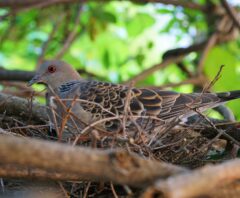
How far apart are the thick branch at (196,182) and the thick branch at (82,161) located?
0.38 feet

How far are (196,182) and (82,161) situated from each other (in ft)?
1.15

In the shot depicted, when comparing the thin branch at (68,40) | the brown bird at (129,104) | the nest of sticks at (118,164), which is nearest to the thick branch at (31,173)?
the nest of sticks at (118,164)

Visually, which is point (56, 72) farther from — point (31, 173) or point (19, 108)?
point (31, 173)

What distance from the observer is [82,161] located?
5.54ft

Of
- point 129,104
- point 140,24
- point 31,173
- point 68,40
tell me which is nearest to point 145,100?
A: point 129,104

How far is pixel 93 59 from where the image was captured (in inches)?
287

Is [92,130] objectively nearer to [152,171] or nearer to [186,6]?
[152,171]

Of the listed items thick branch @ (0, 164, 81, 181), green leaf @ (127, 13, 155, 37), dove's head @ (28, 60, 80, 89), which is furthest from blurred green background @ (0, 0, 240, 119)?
thick branch @ (0, 164, 81, 181)

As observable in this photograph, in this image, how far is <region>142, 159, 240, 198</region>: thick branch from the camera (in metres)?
1.60

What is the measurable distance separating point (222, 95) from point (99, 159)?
2.09m

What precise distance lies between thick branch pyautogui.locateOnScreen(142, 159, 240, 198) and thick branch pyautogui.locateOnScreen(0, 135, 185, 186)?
0.12 meters

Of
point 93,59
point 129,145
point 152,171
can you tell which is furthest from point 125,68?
point 152,171

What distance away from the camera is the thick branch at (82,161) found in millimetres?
1637

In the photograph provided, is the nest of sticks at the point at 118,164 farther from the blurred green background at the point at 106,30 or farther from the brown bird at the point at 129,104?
the blurred green background at the point at 106,30
